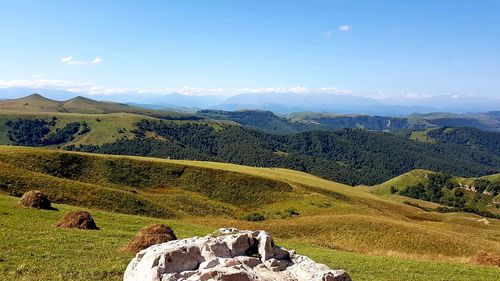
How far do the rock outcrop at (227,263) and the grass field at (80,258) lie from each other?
615 cm

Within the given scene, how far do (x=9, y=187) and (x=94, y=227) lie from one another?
2191 cm

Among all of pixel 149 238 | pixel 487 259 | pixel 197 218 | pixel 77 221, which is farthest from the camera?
pixel 197 218

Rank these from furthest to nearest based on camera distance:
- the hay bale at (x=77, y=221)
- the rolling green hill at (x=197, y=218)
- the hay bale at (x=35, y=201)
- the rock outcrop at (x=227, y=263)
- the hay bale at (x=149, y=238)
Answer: the hay bale at (x=35, y=201) → the hay bale at (x=77, y=221) → the rolling green hill at (x=197, y=218) → the hay bale at (x=149, y=238) → the rock outcrop at (x=227, y=263)

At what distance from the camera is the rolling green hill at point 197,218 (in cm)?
2423

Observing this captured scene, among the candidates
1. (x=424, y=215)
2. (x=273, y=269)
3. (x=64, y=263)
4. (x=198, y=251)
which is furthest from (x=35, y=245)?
(x=424, y=215)

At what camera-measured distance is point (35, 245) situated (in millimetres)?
22594

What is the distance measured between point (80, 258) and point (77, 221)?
11.4 metres

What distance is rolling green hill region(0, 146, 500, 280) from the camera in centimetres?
2423

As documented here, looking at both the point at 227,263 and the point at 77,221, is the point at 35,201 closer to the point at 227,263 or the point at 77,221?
the point at 77,221

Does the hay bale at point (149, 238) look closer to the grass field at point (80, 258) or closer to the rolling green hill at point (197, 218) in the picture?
the grass field at point (80, 258)

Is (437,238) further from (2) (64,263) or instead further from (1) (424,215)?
(1) (424,215)

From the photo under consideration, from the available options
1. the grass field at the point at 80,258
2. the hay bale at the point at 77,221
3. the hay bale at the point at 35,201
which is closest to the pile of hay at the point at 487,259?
the grass field at the point at 80,258

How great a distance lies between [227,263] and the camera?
12.4m

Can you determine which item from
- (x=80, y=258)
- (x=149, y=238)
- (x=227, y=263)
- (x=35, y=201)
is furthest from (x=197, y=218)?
(x=227, y=263)
